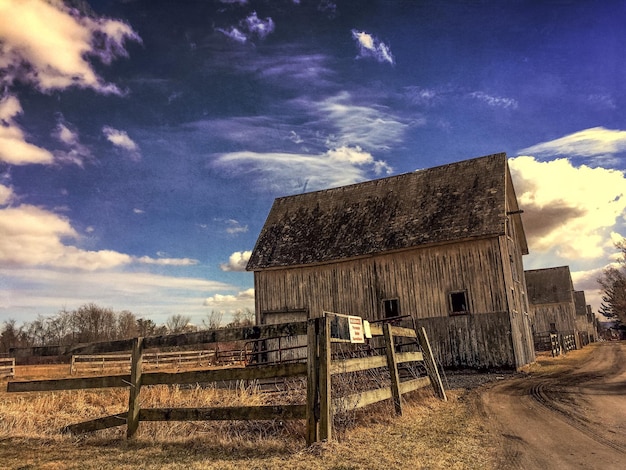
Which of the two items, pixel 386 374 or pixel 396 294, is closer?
pixel 386 374

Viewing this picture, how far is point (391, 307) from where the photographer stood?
69.1 ft

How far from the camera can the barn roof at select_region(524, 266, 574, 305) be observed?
5528 centimetres

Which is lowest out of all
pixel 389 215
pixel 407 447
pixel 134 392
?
pixel 407 447

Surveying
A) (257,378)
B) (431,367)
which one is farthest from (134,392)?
(431,367)

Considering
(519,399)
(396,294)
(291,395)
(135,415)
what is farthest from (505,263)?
(135,415)

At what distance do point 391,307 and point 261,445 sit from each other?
51.9 feet

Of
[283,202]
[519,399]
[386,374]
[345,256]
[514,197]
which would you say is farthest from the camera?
[283,202]

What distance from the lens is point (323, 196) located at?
87.2ft

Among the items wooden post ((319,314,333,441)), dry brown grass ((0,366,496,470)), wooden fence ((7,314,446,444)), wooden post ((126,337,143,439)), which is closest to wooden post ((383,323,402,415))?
wooden fence ((7,314,446,444))

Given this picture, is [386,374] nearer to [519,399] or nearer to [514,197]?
[519,399]

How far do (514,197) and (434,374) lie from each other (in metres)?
17.9

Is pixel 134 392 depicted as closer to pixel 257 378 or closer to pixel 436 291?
pixel 257 378

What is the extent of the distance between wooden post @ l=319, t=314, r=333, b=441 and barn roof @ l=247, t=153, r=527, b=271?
14.6 metres

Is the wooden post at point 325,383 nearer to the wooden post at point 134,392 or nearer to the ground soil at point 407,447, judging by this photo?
the ground soil at point 407,447
